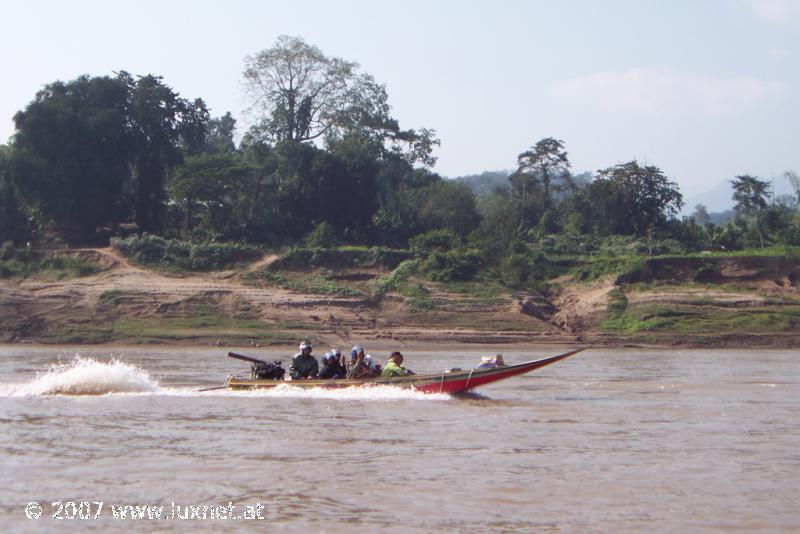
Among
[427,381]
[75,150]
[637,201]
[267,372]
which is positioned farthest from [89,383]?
[637,201]

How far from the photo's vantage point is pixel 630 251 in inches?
1687

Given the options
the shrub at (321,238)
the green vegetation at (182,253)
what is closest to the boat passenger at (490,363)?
the green vegetation at (182,253)

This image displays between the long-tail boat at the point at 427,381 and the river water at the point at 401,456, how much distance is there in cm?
18

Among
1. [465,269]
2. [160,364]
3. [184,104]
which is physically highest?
[184,104]

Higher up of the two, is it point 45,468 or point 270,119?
point 270,119

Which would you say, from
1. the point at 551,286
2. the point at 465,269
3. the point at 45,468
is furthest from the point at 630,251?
the point at 45,468

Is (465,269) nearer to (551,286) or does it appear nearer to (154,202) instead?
(551,286)

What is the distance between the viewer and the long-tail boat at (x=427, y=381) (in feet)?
60.0

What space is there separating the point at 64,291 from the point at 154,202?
30.1 ft

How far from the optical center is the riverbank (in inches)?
1336

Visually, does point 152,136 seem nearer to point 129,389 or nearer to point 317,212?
point 317,212

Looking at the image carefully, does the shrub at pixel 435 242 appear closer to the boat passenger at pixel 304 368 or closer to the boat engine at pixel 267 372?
the boat engine at pixel 267 372

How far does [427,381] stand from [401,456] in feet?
20.2

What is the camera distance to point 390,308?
3647 cm
